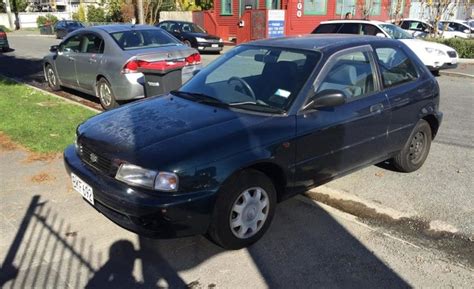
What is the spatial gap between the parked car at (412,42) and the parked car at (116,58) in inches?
280

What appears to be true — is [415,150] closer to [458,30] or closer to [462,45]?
[462,45]

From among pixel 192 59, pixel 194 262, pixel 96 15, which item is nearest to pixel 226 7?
pixel 192 59

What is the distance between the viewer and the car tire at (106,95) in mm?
8617

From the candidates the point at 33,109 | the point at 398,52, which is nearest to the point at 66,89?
the point at 33,109

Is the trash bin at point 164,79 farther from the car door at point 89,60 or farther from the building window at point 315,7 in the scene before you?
the building window at point 315,7

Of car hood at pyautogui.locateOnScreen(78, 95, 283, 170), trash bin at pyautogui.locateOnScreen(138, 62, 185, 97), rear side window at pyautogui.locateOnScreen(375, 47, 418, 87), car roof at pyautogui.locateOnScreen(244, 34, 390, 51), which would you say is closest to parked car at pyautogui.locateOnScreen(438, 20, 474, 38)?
trash bin at pyautogui.locateOnScreen(138, 62, 185, 97)

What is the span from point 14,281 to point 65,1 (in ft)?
271

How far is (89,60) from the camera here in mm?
9031

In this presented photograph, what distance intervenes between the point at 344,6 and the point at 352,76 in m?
26.8

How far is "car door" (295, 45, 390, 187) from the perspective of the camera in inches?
160

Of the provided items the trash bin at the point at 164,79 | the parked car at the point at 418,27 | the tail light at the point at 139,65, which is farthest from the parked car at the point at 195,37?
the trash bin at the point at 164,79

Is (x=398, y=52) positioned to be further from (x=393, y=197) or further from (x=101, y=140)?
(x=101, y=140)

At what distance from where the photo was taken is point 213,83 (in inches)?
185

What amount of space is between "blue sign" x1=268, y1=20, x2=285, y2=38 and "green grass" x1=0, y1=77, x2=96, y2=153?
16.4 m
